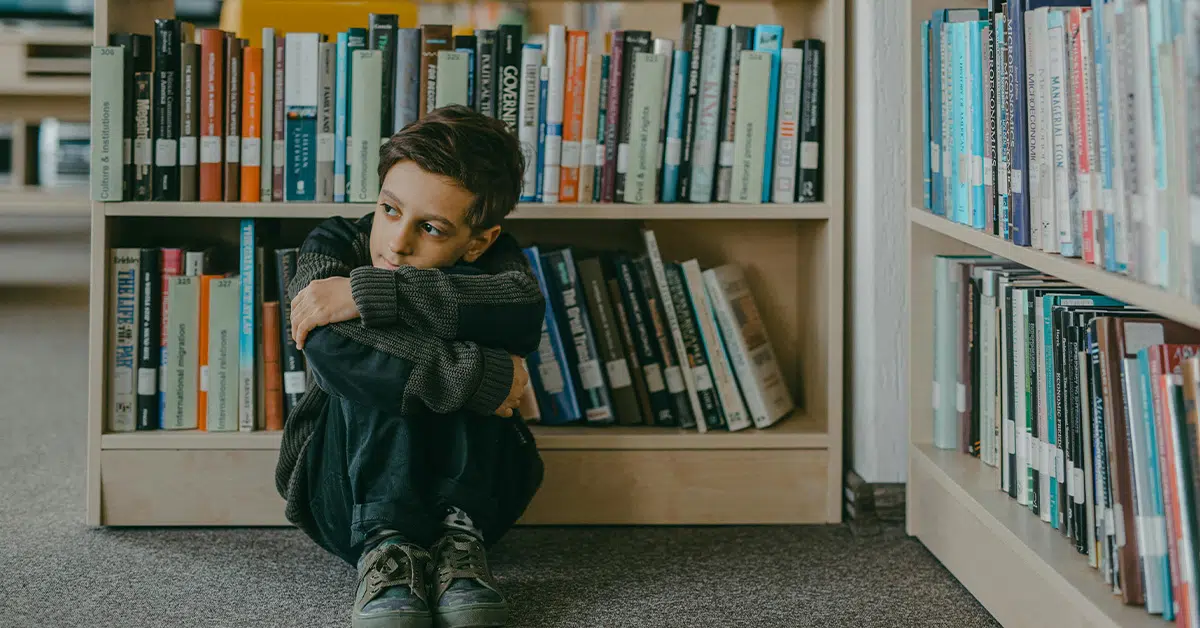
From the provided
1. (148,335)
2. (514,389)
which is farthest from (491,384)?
(148,335)

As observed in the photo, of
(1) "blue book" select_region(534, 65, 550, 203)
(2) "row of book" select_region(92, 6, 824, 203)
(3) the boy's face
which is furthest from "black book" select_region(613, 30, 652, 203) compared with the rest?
(3) the boy's face

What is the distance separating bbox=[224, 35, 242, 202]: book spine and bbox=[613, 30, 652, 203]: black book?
53cm

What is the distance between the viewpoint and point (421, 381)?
1.35 m

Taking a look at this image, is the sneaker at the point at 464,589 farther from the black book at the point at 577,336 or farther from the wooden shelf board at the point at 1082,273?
the wooden shelf board at the point at 1082,273

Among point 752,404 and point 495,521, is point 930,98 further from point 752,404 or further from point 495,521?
point 495,521

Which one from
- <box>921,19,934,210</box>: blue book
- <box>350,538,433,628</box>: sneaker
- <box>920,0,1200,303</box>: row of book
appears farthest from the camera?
<box>921,19,934,210</box>: blue book

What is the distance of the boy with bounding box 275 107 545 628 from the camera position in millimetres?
1346

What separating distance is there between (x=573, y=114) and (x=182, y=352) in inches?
25.1

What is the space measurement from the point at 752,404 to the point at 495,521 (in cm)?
45

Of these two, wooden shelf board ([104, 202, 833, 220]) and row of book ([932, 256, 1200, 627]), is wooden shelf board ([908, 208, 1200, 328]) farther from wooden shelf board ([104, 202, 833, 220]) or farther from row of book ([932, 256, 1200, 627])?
wooden shelf board ([104, 202, 833, 220])

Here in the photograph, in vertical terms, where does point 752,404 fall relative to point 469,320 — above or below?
below

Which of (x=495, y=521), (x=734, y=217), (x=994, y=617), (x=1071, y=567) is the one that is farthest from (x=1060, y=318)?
(x=495, y=521)

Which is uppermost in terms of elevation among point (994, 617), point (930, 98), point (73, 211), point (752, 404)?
point (930, 98)

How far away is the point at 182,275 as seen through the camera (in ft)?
5.48
